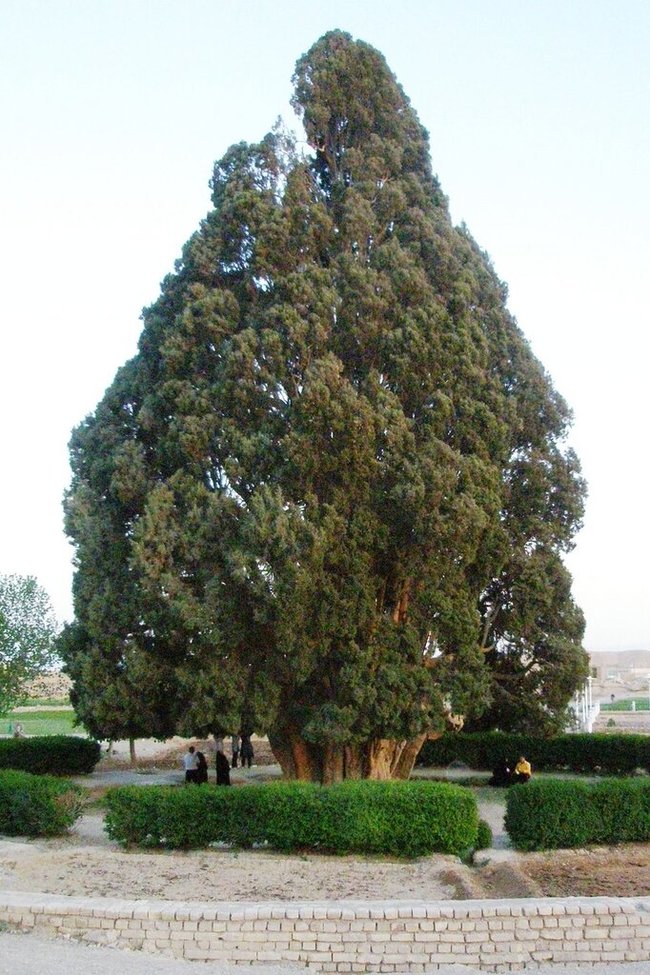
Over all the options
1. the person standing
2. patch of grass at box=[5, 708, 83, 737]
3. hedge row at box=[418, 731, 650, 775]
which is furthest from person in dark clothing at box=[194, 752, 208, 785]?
patch of grass at box=[5, 708, 83, 737]

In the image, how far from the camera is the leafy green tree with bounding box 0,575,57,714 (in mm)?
25562

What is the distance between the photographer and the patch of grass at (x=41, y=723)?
4281cm

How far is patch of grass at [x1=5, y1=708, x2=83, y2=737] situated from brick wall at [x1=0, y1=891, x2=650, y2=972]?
2710cm

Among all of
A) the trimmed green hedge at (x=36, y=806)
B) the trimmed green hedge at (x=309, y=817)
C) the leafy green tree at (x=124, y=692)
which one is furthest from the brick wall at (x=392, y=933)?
the leafy green tree at (x=124, y=692)

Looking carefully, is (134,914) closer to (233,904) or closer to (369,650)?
(233,904)

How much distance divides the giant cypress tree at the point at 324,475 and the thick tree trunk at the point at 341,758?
40mm

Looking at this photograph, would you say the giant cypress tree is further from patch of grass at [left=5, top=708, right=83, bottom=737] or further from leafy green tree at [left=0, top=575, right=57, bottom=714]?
patch of grass at [left=5, top=708, right=83, bottom=737]

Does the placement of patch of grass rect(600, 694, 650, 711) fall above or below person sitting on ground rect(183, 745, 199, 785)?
below

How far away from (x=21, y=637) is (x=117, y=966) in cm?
1870

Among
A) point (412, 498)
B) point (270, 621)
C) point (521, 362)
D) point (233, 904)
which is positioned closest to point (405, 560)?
point (412, 498)

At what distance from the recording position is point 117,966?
8.16 metres

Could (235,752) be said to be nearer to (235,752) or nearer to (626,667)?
(235,752)

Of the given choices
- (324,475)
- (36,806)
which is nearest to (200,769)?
(36,806)

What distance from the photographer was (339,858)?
1289 cm
